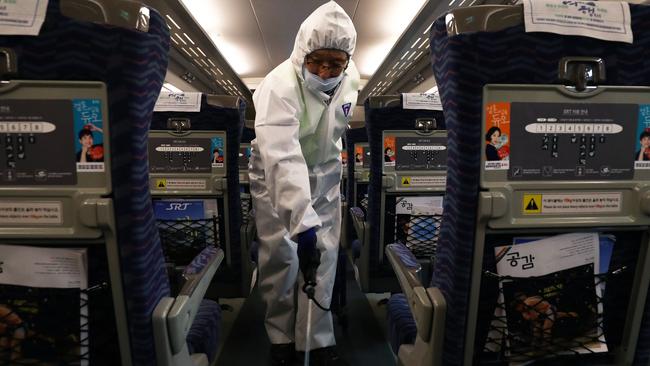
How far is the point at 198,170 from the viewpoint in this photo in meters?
2.26

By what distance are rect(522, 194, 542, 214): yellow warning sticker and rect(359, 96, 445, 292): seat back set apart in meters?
1.38

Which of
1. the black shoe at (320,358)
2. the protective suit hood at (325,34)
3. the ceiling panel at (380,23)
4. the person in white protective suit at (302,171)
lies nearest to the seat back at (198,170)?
the person in white protective suit at (302,171)

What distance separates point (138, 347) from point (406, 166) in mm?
1799

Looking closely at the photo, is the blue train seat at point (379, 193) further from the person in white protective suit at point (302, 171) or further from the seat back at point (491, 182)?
the seat back at point (491, 182)

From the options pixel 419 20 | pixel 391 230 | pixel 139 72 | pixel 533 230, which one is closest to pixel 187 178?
pixel 391 230

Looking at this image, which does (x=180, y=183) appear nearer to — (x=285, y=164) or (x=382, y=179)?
(x=285, y=164)

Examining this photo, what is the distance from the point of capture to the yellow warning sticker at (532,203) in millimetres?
878

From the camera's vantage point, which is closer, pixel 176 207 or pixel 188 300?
pixel 188 300

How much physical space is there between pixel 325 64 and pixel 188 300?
1261mm

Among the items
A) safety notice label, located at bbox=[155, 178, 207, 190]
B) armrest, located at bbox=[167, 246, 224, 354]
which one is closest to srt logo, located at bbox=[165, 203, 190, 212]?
safety notice label, located at bbox=[155, 178, 207, 190]

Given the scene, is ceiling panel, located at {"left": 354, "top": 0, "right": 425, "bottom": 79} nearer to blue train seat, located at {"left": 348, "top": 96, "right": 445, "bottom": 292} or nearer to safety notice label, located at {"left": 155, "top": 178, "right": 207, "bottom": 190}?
blue train seat, located at {"left": 348, "top": 96, "right": 445, "bottom": 292}

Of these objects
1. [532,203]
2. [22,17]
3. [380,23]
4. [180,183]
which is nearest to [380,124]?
[180,183]

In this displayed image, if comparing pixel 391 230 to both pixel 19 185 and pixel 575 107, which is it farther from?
pixel 19 185

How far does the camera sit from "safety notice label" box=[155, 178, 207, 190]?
2.22 meters
